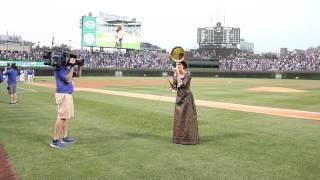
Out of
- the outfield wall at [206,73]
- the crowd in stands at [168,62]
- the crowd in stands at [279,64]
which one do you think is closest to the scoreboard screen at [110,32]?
the crowd in stands at [168,62]

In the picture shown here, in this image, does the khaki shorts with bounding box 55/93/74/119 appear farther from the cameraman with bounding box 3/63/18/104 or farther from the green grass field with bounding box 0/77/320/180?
the cameraman with bounding box 3/63/18/104

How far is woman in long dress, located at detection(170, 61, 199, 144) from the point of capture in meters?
9.50

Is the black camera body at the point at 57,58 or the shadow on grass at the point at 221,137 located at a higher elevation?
the black camera body at the point at 57,58

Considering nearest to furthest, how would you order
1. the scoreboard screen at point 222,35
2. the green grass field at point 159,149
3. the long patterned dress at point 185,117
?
the green grass field at point 159,149 < the long patterned dress at point 185,117 < the scoreboard screen at point 222,35

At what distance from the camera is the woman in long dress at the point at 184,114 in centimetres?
950

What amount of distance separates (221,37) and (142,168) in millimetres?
153759

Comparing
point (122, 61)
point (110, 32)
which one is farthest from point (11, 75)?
point (110, 32)

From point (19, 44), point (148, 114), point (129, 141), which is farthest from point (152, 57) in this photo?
point (129, 141)

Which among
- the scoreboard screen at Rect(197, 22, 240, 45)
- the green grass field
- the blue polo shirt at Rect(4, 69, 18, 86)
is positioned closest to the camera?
the green grass field

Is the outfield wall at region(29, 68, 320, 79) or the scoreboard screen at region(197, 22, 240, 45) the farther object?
the scoreboard screen at region(197, 22, 240, 45)

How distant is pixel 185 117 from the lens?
9.51 meters

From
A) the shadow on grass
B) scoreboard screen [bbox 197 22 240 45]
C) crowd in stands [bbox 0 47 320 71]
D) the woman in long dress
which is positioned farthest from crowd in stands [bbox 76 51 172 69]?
scoreboard screen [bbox 197 22 240 45]

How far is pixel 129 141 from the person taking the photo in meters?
9.92

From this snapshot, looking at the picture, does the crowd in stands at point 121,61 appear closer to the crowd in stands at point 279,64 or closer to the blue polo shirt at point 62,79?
the crowd in stands at point 279,64
